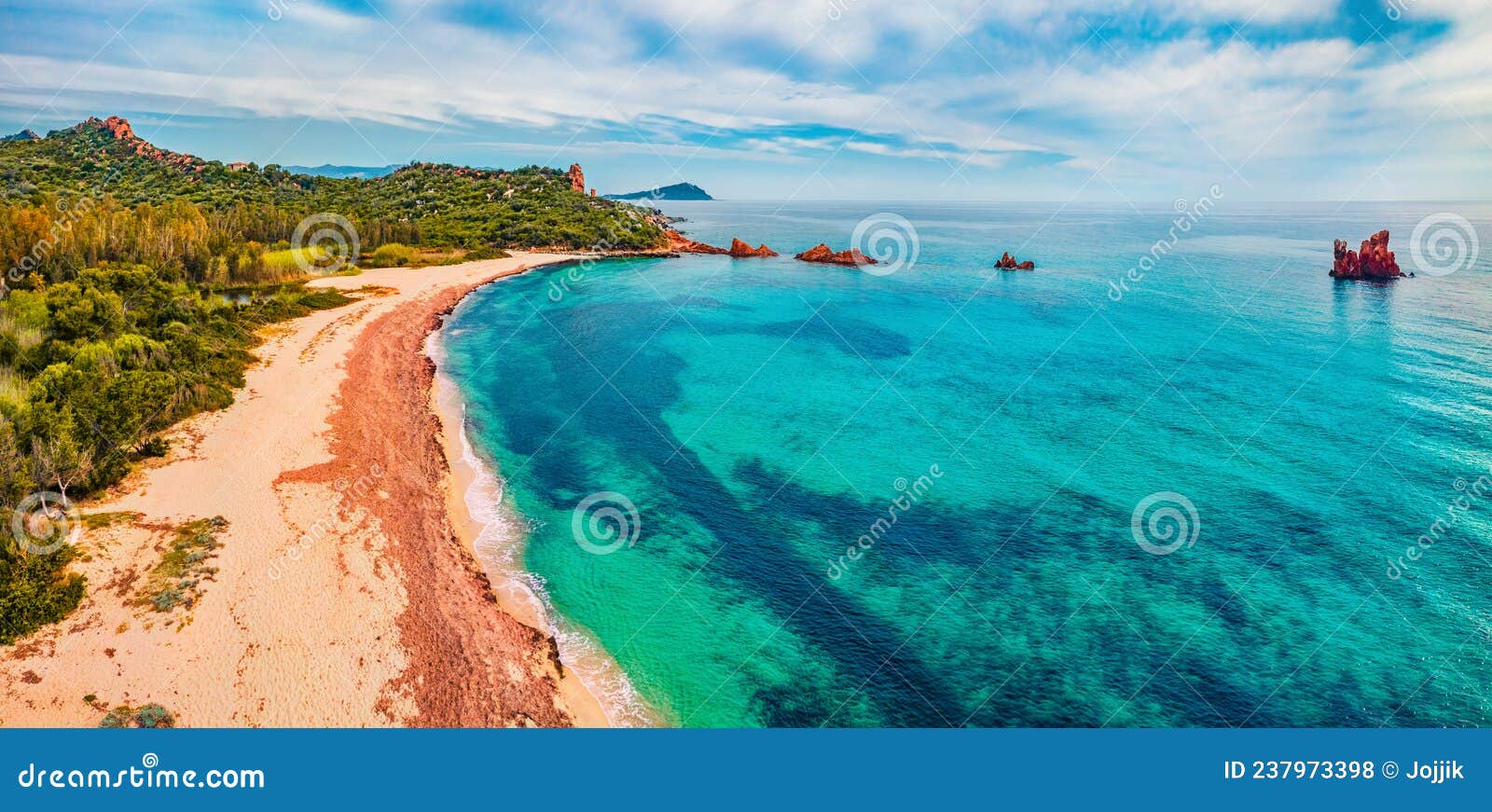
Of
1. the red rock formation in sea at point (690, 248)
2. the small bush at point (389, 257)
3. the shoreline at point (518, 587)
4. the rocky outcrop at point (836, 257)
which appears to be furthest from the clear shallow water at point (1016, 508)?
the red rock formation in sea at point (690, 248)

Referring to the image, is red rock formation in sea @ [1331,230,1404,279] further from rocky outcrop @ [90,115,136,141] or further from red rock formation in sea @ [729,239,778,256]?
rocky outcrop @ [90,115,136,141]

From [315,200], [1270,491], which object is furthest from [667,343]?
[315,200]

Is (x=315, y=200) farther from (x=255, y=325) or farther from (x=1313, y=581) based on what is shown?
(x=1313, y=581)

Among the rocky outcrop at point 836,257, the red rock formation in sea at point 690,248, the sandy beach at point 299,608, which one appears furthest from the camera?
the red rock formation in sea at point 690,248

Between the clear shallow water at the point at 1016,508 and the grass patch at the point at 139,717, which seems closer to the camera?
the grass patch at the point at 139,717

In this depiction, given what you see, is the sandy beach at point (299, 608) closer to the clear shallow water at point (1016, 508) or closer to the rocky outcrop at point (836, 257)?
the clear shallow water at point (1016, 508)

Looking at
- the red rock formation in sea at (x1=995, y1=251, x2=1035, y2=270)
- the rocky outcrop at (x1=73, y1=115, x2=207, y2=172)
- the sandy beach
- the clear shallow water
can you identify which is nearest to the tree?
the sandy beach

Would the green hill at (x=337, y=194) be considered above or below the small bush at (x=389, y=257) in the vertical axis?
above
